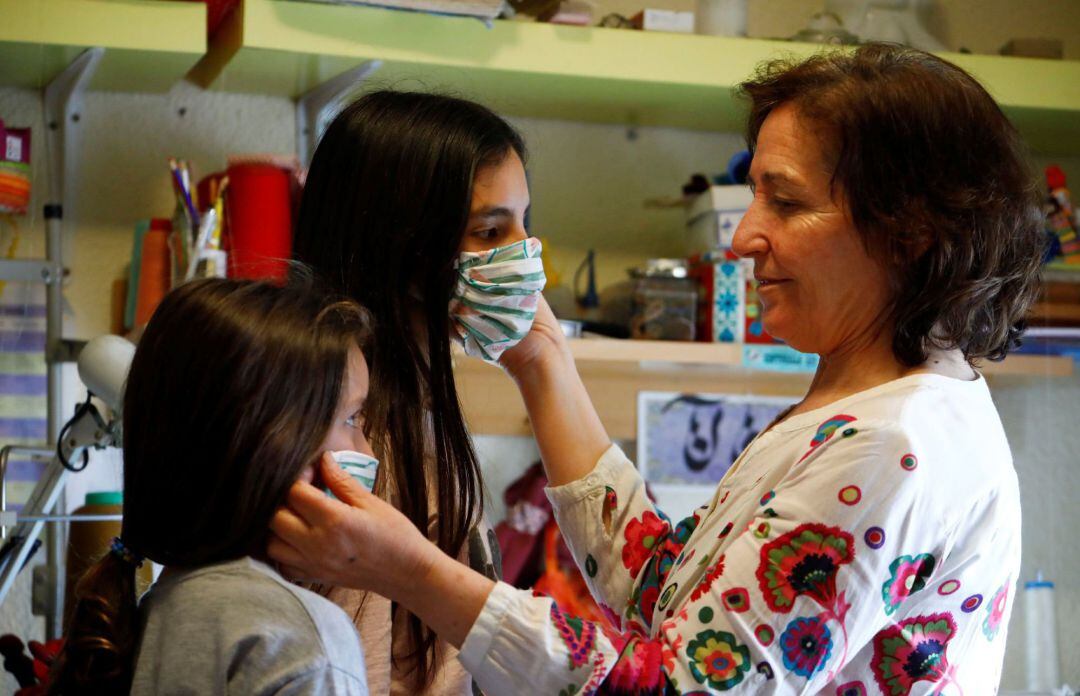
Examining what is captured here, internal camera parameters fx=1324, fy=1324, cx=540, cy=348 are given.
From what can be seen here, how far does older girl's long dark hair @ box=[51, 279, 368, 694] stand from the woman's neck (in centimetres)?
42

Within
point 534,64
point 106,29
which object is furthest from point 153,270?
point 534,64

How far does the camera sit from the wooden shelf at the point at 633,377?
214 cm

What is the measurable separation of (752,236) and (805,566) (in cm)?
30

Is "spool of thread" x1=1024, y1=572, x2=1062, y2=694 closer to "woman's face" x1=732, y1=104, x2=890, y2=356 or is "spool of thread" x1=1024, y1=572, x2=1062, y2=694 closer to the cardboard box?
the cardboard box

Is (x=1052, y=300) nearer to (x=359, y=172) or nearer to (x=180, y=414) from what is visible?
(x=359, y=172)

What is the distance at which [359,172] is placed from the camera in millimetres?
1153

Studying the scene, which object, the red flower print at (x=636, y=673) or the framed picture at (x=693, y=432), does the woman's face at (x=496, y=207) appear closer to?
the red flower print at (x=636, y=673)

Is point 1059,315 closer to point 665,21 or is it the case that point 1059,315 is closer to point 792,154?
point 665,21

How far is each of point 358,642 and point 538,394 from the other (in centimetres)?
46

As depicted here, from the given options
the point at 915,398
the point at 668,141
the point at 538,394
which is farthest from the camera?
the point at 668,141

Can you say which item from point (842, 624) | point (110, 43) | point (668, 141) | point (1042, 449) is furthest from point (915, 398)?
point (1042, 449)

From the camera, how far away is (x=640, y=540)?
1.25 metres

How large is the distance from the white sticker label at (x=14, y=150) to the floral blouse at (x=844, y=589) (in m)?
1.32

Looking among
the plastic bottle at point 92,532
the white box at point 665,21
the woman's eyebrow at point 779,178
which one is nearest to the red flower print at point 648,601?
the woman's eyebrow at point 779,178
